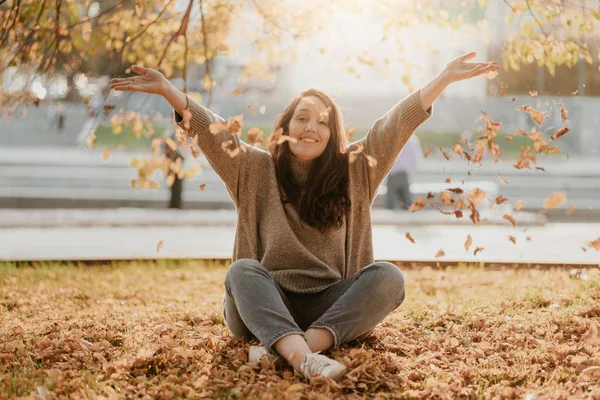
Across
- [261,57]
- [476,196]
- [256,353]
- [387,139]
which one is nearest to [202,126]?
[387,139]

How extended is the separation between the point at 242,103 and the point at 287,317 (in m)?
23.7

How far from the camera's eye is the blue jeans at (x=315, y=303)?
3.01m

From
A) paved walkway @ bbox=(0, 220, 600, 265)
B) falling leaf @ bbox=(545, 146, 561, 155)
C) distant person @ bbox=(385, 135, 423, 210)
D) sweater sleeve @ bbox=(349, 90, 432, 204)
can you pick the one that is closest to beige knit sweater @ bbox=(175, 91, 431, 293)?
sweater sleeve @ bbox=(349, 90, 432, 204)

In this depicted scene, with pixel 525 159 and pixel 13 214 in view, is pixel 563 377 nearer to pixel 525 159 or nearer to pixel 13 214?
pixel 525 159

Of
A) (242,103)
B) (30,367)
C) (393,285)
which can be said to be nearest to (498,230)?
(393,285)

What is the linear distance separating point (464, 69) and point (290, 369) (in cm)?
152

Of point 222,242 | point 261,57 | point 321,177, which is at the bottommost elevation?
point 222,242

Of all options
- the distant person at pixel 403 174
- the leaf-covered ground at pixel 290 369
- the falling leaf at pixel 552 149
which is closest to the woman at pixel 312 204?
the leaf-covered ground at pixel 290 369

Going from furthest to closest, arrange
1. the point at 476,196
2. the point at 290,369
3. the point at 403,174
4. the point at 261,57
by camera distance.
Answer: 1. the point at 403,174
2. the point at 261,57
3. the point at 476,196
4. the point at 290,369

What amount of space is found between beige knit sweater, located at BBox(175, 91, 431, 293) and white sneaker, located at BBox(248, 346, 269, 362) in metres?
0.32

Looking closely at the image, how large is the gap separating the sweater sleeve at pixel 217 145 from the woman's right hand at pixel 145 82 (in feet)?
0.51

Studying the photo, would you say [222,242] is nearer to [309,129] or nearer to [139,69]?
[309,129]

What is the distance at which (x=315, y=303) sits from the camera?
3342 mm

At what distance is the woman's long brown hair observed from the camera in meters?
3.30
